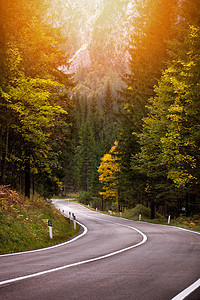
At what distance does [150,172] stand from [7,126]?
13.6 metres

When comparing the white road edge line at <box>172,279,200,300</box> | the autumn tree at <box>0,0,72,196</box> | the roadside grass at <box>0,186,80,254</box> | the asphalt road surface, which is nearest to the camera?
the white road edge line at <box>172,279,200,300</box>

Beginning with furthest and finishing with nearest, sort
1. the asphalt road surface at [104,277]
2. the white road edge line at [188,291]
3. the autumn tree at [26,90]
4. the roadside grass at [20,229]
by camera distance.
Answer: the autumn tree at [26,90] < the roadside grass at [20,229] < the asphalt road surface at [104,277] < the white road edge line at [188,291]

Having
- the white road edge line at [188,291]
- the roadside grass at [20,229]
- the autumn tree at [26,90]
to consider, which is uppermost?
the autumn tree at [26,90]

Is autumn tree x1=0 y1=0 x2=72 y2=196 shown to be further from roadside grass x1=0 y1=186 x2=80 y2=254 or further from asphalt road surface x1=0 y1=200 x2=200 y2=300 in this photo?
asphalt road surface x1=0 y1=200 x2=200 y2=300

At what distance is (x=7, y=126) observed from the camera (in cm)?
1568

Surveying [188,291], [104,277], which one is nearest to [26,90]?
[104,277]

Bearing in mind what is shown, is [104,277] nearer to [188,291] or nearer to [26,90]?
[188,291]

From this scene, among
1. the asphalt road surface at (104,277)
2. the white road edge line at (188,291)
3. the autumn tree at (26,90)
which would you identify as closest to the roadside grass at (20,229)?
the autumn tree at (26,90)

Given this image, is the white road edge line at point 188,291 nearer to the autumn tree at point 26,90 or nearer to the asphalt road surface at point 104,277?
the asphalt road surface at point 104,277

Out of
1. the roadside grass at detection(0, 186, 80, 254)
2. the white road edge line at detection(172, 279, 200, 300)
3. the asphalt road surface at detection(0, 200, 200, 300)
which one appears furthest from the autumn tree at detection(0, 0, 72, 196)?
the white road edge line at detection(172, 279, 200, 300)

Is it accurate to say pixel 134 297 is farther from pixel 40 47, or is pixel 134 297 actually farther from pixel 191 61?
pixel 40 47

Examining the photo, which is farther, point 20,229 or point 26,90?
point 26,90

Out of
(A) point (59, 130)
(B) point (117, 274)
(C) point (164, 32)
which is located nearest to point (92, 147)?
(C) point (164, 32)

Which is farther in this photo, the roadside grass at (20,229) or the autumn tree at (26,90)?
the autumn tree at (26,90)
